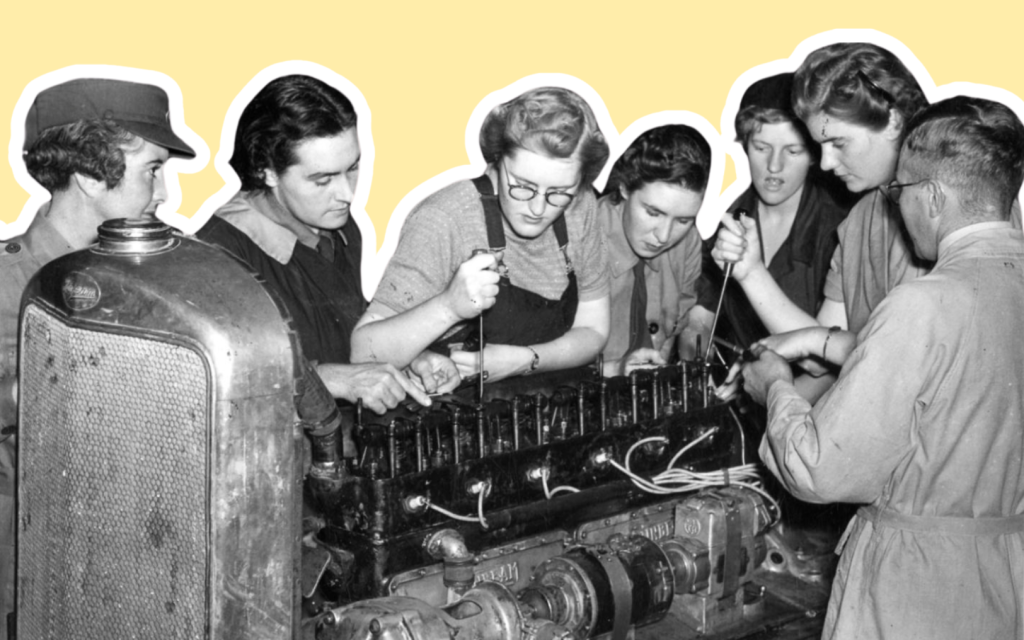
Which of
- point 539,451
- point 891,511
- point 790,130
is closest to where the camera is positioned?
point 891,511

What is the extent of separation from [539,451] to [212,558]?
1189mm

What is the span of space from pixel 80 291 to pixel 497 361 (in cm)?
149

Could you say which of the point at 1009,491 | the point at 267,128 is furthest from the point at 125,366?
the point at 1009,491

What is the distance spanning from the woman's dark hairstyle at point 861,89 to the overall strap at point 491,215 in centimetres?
105

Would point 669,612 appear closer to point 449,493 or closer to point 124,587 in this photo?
point 449,493

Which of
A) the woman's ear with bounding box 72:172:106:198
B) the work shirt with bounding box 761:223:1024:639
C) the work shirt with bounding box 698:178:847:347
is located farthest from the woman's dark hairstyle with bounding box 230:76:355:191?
the work shirt with bounding box 698:178:847:347

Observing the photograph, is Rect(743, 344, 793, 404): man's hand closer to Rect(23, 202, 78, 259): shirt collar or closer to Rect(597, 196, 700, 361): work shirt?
Rect(597, 196, 700, 361): work shirt

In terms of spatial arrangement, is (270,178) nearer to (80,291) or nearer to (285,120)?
(285,120)

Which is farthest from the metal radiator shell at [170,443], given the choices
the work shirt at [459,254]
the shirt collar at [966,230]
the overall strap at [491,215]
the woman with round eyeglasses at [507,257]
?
the shirt collar at [966,230]

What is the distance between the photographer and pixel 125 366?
2.77 metres

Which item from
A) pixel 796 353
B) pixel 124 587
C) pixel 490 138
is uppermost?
pixel 490 138

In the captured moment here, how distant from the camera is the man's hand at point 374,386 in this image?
3.52m

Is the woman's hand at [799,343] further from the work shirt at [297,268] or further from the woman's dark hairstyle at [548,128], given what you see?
the work shirt at [297,268]

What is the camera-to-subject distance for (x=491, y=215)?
3973 mm
